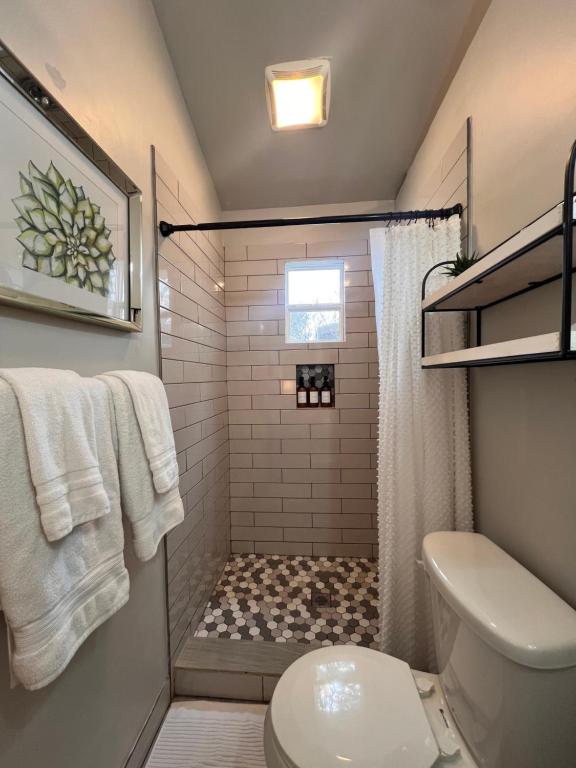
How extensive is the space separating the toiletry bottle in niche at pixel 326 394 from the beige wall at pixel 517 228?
3.34 ft

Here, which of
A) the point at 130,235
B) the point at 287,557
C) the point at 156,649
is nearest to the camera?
the point at 130,235

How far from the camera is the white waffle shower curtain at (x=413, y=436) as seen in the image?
1.13 m

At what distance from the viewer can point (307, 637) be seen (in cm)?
140

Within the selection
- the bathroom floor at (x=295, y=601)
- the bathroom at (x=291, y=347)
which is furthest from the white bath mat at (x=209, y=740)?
the bathroom floor at (x=295, y=601)

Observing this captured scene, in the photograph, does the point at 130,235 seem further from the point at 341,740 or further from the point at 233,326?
the point at 341,740

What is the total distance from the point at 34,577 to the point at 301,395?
1661 millimetres

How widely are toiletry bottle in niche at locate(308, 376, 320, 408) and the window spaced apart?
284 mm

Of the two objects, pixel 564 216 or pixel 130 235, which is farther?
pixel 130 235

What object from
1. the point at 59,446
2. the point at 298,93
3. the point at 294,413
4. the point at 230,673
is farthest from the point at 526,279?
the point at 230,673

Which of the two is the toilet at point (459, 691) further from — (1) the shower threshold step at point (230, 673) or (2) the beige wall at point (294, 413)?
(2) the beige wall at point (294, 413)

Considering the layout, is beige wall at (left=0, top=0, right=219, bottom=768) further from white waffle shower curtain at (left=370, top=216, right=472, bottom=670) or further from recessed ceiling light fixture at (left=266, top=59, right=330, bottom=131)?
white waffle shower curtain at (left=370, top=216, right=472, bottom=670)

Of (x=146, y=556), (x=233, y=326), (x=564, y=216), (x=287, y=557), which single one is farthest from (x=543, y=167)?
(x=287, y=557)

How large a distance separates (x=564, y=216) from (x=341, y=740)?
46.2 inches

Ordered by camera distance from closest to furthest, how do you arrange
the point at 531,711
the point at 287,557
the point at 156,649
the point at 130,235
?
the point at 531,711 < the point at 130,235 < the point at 156,649 < the point at 287,557
